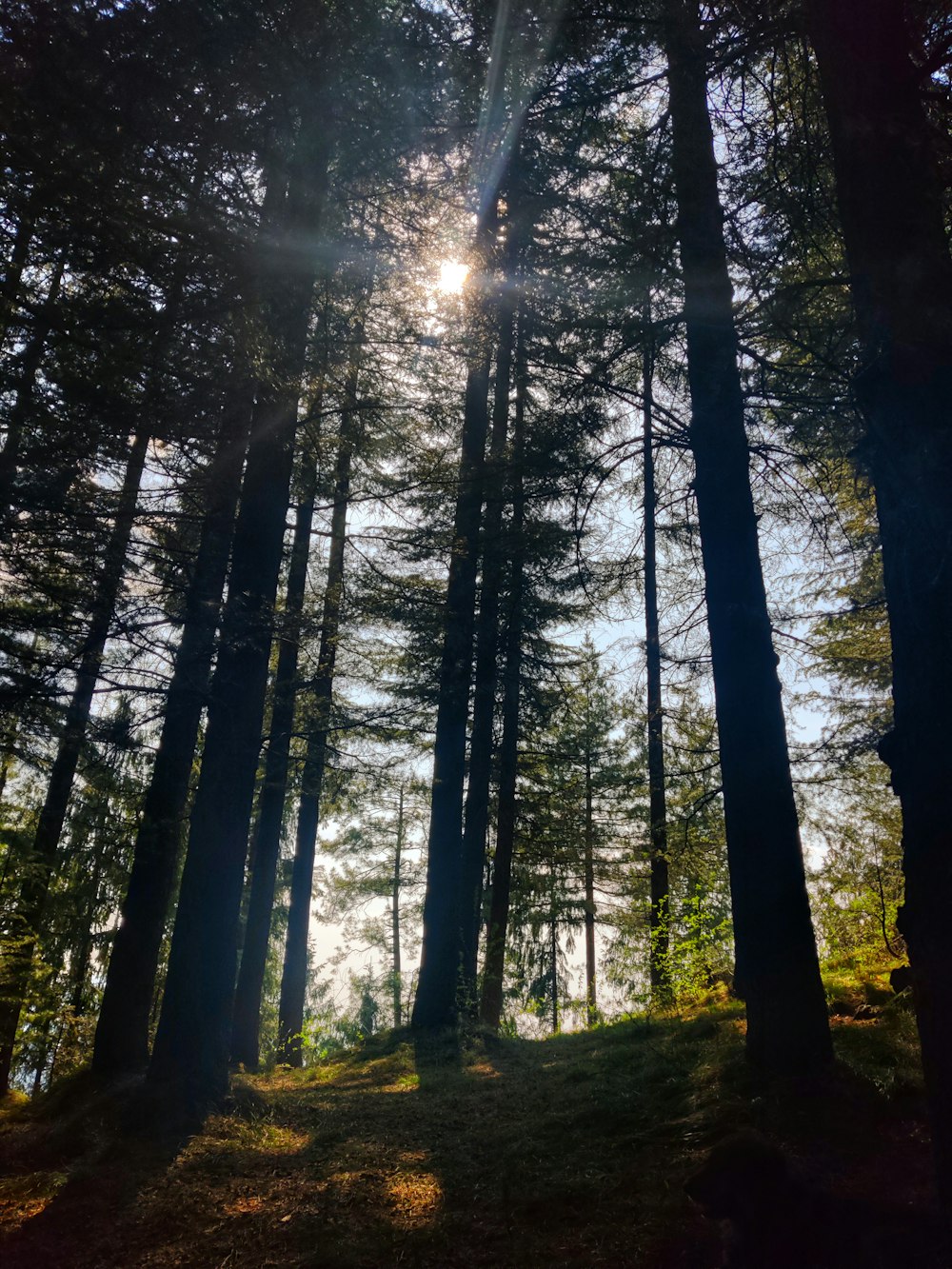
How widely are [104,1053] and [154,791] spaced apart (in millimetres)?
2678

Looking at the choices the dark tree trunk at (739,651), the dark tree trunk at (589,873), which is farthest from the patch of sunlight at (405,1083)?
the dark tree trunk at (739,651)

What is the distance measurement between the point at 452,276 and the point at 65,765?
8722 mm

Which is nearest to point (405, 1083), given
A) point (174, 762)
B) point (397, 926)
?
point (174, 762)

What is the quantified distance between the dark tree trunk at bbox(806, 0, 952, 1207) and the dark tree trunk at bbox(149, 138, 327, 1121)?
17.0ft

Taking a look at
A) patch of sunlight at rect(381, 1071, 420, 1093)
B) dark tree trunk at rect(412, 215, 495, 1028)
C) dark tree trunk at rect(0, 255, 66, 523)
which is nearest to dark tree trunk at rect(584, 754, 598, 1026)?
dark tree trunk at rect(412, 215, 495, 1028)

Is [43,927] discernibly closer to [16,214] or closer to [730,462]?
[16,214]

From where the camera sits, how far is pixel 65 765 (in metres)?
11.2

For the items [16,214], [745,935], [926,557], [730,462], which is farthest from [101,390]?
[745,935]

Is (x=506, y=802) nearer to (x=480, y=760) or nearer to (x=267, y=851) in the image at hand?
(x=480, y=760)

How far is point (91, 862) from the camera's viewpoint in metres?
14.6

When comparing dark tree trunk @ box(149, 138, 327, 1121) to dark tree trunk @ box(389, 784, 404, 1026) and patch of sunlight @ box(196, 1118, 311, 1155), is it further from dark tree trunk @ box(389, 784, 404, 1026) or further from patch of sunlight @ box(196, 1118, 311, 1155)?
dark tree trunk @ box(389, 784, 404, 1026)

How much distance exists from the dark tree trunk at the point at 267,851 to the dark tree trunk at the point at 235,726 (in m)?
3.68

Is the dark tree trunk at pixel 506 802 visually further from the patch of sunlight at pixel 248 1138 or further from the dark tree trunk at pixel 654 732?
the patch of sunlight at pixel 248 1138

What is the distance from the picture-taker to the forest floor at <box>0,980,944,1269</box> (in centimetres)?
392
